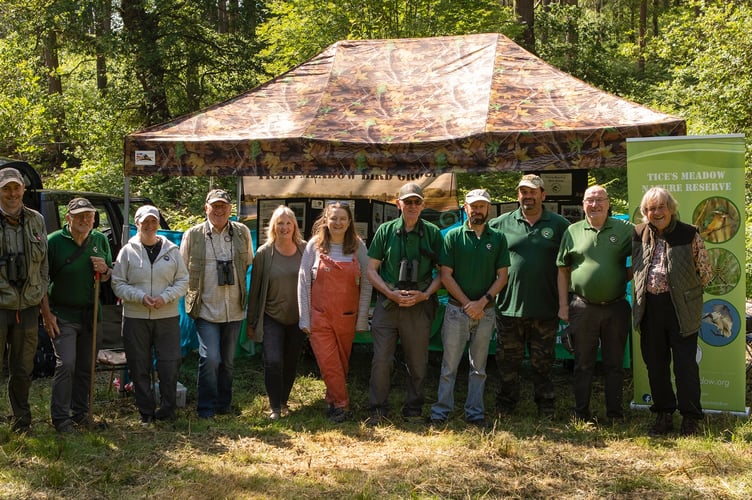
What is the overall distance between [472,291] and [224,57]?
43.6ft

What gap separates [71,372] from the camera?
4.88 metres

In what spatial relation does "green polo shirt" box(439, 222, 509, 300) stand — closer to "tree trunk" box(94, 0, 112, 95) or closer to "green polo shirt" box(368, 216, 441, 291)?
"green polo shirt" box(368, 216, 441, 291)

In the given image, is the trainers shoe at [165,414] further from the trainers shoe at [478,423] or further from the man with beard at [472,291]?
the trainers shoe at [478,423]

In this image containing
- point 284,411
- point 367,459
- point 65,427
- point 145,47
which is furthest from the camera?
point 145,47

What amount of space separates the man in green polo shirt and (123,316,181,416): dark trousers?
2742 millimetres

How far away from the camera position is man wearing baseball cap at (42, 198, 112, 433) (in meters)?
4.86

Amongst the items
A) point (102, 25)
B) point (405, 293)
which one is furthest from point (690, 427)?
point (102, 25)

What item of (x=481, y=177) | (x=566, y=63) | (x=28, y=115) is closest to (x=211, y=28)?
(x=28, y=115)

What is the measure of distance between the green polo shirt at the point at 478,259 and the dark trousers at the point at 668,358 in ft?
3.32

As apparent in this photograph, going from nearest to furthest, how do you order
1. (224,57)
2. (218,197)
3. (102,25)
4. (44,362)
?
(218,197) < (44,362) < (102,25) < (224,57)

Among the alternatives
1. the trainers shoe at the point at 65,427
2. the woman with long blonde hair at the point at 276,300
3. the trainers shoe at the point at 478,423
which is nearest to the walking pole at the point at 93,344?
the trainers shoe at the point at 65,427

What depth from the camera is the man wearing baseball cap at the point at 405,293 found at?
16.9 feet

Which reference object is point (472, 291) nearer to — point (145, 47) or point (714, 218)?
point (714, 218)

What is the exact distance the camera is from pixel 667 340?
4930 millimetres
